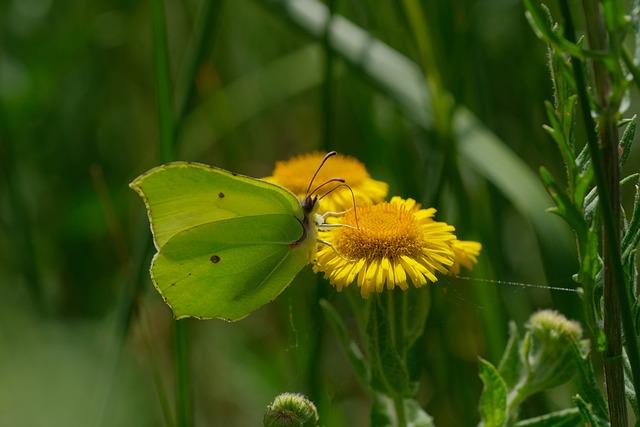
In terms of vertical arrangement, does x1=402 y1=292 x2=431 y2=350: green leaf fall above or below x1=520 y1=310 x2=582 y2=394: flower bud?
above

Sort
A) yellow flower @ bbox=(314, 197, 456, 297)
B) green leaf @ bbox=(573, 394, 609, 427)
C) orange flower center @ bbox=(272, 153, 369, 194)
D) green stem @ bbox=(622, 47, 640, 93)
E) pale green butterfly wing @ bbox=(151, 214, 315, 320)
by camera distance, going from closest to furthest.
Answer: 1. green stem @ bbox=(622, 47, 640, 93)
2. green leaf @ bbox=(573, 394, 609, 427)
3. yellow flower @ bbox=(314, 197, 456, 297)
4. pale green butterfly wing @ bbox=(151, 214, 315, 320)
5. orange flower center @ bbox=(272, 153, 369, 194)

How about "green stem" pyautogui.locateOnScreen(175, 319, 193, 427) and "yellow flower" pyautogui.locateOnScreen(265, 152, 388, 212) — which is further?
"yellow flower" pyautogui.locateOnScreen(265, 152, 388, 212)

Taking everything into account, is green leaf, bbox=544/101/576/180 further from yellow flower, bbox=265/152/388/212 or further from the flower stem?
yellow flower, bbox=265/152/388/212

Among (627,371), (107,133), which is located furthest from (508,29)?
(627,371)

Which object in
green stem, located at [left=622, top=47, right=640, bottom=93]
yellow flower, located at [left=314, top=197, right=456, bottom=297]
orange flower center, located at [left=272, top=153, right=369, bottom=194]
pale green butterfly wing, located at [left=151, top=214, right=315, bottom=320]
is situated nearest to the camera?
green stem, located at [left=622, top=47, right=640, bottom=93]

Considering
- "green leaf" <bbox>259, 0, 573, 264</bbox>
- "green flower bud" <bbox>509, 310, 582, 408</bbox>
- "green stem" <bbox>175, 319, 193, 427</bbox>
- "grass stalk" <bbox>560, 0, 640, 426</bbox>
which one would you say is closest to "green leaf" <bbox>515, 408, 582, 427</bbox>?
"green flower bud" <bbox>509, 310, 582, 408</bbox>

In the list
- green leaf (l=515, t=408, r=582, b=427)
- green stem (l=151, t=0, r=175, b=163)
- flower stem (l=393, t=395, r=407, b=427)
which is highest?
green stem (l=151, t=0, r=175, b=163)
